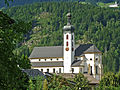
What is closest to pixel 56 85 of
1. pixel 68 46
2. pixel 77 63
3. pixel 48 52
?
pixel 77 63

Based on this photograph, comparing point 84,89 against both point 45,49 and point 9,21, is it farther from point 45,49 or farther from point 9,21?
point 9,21

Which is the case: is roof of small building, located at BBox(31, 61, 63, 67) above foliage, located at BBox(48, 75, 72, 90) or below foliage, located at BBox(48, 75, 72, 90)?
below

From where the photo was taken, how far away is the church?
11198 cm

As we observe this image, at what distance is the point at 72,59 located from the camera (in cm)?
11481

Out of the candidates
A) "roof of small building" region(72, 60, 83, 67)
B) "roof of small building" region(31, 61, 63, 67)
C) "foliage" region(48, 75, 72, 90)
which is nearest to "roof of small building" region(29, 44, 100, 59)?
"roof of small building" region(31, 61, 63, 67)

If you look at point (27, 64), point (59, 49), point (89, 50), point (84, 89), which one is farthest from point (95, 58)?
point (27, 64)

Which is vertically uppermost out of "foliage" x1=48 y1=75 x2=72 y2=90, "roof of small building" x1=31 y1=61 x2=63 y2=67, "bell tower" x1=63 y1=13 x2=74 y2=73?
"foliage" x1=48 y1=75 x2=72 y2=90

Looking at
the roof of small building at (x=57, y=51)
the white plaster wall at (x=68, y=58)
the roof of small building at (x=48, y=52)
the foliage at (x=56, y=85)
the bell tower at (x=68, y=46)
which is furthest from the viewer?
the roof of small building at (x=48, y=52)

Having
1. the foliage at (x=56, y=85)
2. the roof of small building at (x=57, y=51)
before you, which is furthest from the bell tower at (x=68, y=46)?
the foliage at (x=56, y=85)

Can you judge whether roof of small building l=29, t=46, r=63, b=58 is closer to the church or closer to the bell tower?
the church

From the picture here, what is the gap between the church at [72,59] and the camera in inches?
4409

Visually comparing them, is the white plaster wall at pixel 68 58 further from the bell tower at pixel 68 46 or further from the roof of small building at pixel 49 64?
the roof of small building at pixel 49 64

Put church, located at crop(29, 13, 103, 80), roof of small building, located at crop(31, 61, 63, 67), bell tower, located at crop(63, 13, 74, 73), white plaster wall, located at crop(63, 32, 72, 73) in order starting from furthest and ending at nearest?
1. roof of small building, located at crop(31, 61, 63, 67)
2. white plaster wall, located at crop(63, 32, 72, 73)
3. bell tower, located at crop(63, 13, 74, 73)
4. church, located at crop(29, 13, 103, 80)

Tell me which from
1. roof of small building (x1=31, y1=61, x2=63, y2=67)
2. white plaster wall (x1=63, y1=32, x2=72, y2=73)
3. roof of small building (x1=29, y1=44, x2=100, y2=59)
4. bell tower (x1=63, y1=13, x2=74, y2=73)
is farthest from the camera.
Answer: roof of small building (x1=31, y1=61, x2=63, y2=67)
